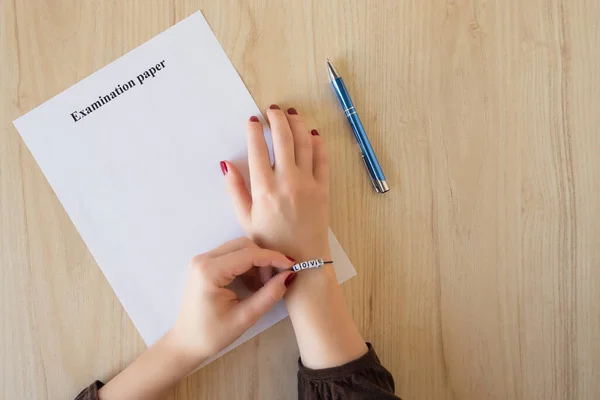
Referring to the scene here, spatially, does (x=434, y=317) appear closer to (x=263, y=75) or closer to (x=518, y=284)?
(x=518, y=284)

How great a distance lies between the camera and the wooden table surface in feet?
1.95

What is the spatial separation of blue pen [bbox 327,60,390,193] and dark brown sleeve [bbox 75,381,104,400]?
0.43m

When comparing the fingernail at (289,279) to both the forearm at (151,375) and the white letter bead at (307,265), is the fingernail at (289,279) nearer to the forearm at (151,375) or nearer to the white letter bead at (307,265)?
the white letter bead at (307,265)

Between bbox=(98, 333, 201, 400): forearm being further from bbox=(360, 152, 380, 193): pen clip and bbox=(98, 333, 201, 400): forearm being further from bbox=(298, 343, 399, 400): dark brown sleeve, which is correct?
bbox=(360, 152, 380, 193): pen clip

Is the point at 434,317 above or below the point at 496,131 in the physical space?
below

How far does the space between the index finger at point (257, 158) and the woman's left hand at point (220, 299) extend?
0.08 metres

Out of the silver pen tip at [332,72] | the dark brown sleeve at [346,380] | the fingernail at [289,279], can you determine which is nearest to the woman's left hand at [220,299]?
the fingernail at [289,279]

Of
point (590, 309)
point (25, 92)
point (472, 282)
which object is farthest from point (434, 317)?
point (25, 92)

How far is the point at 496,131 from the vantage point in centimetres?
64

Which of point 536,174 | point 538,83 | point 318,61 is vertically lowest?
point 536,174

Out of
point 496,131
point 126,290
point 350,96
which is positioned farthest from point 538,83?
point 126,290

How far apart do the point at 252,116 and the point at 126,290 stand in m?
0.28

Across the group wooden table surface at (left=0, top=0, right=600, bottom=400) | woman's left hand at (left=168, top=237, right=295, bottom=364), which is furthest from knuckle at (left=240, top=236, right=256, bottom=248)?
wooden table surface at (left=0, top=0, right=600, bottom=400)

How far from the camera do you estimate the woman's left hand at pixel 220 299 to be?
55 cm
